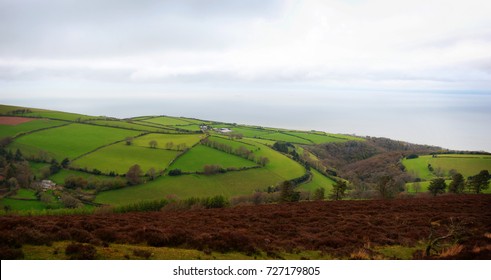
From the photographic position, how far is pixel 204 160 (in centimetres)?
7356

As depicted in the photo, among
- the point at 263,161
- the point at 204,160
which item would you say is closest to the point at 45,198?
the point at 204,160

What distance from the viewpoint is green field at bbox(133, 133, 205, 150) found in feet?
265

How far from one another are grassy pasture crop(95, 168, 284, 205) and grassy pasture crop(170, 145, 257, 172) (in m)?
3.84

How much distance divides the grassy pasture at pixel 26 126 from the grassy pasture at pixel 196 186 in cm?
4561

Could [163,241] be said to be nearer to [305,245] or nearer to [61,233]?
[61,233]

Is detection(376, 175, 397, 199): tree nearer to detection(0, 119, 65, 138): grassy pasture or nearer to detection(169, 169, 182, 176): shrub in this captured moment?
detection(169, 169, 182, 176): shrub

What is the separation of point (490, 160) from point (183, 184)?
79464 mm

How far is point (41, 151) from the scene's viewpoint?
6619 cm

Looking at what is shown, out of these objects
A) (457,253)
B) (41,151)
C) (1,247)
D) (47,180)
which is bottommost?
(47,180)

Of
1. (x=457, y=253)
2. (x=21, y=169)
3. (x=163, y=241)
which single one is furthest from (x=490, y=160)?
(x=21, y=169)

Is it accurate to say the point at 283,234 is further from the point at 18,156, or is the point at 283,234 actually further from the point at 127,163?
the point at 18,156

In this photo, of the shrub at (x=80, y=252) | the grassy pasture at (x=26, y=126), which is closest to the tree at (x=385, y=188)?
the shrub at (x=80, y=252)

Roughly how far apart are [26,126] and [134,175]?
51323 millimetres

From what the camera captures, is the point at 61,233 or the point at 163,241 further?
the point at 163,241
